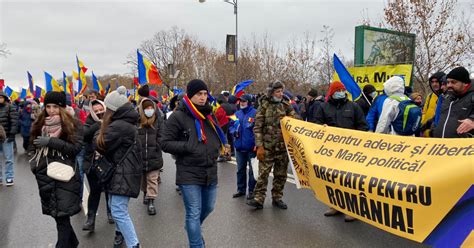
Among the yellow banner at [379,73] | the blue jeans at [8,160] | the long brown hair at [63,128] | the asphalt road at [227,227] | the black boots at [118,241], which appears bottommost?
the asphalt road at [227,227]

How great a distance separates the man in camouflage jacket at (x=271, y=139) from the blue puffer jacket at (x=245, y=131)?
46 centimetres

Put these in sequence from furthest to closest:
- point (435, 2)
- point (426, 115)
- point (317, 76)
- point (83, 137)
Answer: point (317, 76), point (435, 2), point (426, 115), point (83, 137)

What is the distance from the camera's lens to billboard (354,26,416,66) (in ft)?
31.9

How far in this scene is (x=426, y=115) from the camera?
20.9 ft

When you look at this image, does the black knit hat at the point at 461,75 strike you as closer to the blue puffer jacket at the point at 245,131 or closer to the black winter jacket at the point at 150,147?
the blue puffer jacket at the point at 245,131

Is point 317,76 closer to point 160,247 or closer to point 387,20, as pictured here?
point 387,20

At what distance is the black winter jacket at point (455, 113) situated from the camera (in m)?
4.05

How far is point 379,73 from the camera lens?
27.2 ft

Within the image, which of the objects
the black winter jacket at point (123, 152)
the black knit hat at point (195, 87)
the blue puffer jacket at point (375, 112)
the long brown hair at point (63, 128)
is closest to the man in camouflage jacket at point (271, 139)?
the blue puffer jacket at point (375, 112)

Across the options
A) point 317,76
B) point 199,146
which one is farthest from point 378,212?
point 317,76

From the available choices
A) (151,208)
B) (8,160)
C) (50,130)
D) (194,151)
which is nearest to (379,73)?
(151,208)

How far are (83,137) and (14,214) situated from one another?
2805 mm

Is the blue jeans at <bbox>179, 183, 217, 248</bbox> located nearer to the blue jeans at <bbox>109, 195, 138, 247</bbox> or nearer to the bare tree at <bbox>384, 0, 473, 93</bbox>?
the blue jeans at <bbox>109, 195, 138, 247</bbox>

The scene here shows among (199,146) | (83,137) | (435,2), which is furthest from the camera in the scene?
(435,2)
